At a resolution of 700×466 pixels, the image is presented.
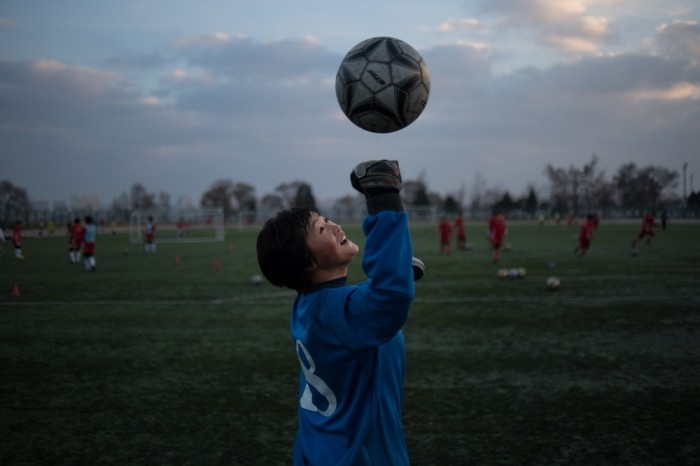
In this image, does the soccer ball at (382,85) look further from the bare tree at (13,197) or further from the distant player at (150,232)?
the bare tree at (13,197)

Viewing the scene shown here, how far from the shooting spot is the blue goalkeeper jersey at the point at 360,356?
2.17 meters

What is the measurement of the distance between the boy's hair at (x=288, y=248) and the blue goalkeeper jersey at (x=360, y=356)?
108 millimetres

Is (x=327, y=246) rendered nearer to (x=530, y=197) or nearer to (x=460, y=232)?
(x=460, y=232)

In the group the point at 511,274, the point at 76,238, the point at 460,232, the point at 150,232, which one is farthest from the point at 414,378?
the point at 150,232

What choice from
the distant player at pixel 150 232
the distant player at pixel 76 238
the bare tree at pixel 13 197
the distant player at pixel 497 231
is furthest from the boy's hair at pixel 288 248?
the bare tree at pixel 13 197

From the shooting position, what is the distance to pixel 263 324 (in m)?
11.1

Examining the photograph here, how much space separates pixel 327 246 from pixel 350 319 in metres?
0.38

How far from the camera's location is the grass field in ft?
17.4

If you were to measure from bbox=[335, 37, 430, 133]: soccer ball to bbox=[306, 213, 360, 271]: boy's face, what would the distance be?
870 mm

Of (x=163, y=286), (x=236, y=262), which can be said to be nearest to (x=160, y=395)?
(x=163, y=286)

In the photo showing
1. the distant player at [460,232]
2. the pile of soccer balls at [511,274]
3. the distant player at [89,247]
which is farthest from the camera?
the distant player at [460,232]

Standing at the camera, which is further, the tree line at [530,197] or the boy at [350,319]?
the tree line at [530,197]

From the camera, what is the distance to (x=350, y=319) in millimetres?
2279

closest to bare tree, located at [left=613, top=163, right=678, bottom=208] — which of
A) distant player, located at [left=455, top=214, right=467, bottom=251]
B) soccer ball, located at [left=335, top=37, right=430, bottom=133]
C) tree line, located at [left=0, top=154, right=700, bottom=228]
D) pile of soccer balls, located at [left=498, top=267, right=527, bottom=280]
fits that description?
tree line, located at [left=0, top=154, right=700, bottom=228]
